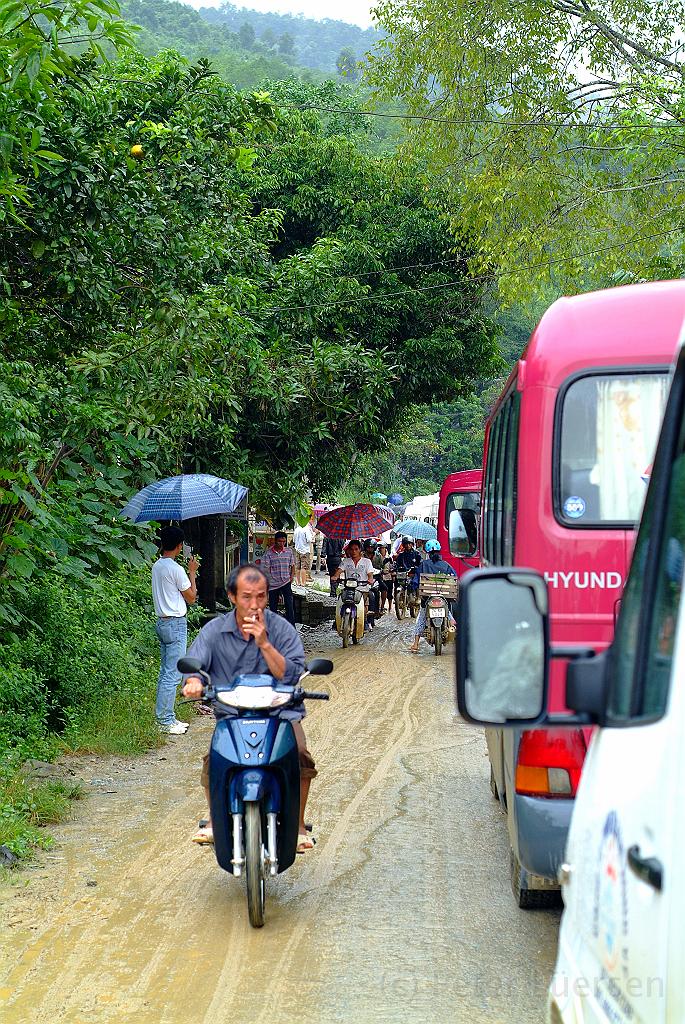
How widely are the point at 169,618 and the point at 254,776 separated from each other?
575cm

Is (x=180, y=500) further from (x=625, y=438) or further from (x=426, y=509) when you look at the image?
(x=426, y=509)

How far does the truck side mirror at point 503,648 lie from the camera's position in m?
2.49

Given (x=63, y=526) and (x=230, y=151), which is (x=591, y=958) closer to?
(x=230, y=151)

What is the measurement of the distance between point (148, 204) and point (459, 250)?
1306 cm

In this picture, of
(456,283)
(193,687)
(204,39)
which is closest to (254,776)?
(193,687)

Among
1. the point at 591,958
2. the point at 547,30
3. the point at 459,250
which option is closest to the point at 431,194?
the point at 459,250

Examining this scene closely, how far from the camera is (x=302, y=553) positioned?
32625mm

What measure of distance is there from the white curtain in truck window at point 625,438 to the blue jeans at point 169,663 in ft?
21.3

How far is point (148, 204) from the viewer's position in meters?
9.37

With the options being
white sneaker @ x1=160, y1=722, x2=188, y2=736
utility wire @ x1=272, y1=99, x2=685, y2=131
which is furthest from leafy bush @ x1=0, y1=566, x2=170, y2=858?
utility wire @ x1=272, y1=99, x2=685, y2=131

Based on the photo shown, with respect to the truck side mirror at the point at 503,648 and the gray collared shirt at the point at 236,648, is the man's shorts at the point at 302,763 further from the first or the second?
the truck side mirror at the point at 503,648

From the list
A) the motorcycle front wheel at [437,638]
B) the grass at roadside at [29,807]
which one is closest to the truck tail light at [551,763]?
the grass at roadside at [29,807]

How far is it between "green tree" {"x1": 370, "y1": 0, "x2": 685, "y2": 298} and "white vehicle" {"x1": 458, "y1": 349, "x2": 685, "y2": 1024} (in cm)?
1393

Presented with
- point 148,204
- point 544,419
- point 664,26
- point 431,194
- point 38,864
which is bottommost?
point 38,864
